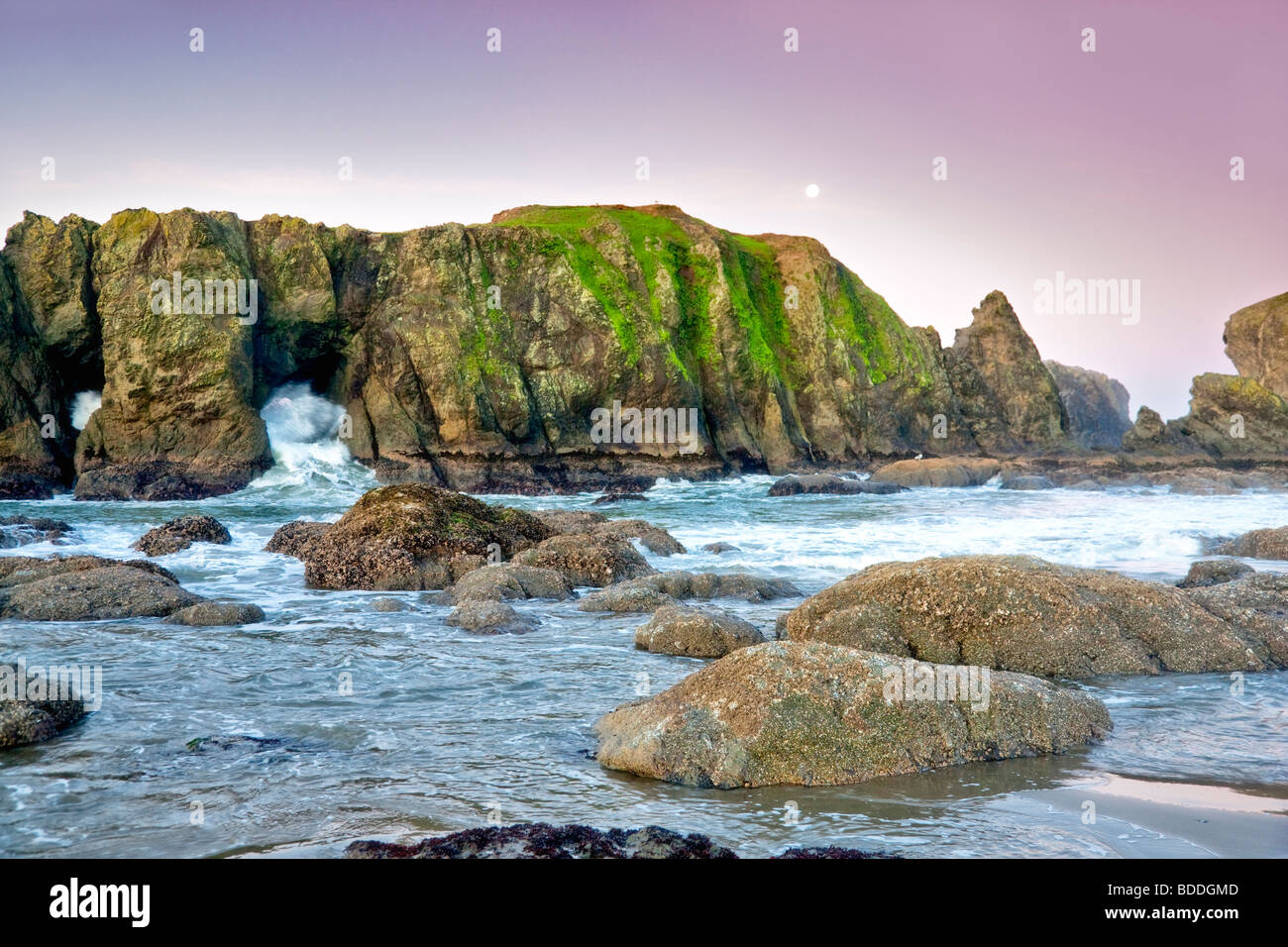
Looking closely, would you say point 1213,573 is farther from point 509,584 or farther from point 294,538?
point 294,538

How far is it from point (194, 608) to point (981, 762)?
905cm

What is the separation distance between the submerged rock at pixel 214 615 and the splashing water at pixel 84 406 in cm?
3861

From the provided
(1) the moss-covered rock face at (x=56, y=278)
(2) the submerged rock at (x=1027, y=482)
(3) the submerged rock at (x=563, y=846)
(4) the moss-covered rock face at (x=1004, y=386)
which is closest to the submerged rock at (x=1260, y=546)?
(3) the submerged rock at (x=563, y=846)

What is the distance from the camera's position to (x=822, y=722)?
20.4 feet

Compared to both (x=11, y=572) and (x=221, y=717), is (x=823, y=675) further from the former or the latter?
(x=11, y=572)

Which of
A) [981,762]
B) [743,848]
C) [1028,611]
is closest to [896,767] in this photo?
[981,762]

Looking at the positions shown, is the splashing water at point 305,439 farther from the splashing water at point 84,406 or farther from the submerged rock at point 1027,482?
the submerged rock at point 1027,482

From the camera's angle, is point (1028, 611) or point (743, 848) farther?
point (1028, 611)

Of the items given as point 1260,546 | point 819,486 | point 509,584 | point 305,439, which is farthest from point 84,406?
point 1260,546

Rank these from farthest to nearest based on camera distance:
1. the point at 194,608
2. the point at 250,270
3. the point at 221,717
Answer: the point at 250,270, the point at 194,608, the point at 221,717

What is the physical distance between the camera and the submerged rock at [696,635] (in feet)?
32.5

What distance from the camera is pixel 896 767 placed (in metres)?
6.05

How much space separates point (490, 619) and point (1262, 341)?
110469 mm
